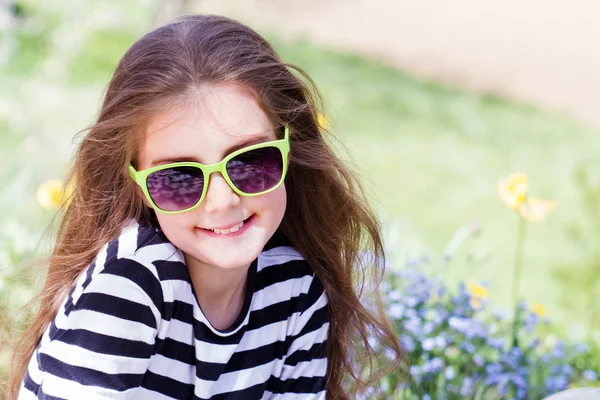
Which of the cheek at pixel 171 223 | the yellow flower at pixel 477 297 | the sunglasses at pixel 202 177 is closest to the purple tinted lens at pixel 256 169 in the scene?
the sunglasses at pixel 202 177

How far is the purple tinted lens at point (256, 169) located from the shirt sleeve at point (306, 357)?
40cm

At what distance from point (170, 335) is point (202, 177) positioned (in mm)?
341

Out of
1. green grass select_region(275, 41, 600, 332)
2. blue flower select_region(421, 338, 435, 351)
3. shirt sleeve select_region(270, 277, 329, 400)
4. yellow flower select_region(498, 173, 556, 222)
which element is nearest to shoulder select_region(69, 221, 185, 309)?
shirt sleeve select_region(270, 277, 329, 400)

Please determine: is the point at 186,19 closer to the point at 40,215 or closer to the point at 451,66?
the point at 40,215

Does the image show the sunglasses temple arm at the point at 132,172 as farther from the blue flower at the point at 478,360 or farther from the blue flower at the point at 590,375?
Answer: the blue flower at the point at 590,375

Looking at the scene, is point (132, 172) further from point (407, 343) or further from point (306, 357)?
point (407, 343)

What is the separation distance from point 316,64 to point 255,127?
4150 millimetres

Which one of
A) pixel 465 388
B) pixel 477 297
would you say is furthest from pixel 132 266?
pixel 477 297

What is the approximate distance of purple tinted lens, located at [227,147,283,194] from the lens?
5.04 feet

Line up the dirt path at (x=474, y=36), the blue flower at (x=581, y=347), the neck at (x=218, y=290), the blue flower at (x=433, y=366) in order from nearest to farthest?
the neck at (x=218, y=290) < the blue flower at (x=433, y=366) < the blue flower at (x=581, y=347) < the dirt path at (x=474, y=36)

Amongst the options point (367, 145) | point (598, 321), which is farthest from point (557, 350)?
point (367, 145)

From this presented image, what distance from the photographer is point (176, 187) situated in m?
1.52

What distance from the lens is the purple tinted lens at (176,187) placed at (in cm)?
152

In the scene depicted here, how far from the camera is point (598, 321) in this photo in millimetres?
3254
